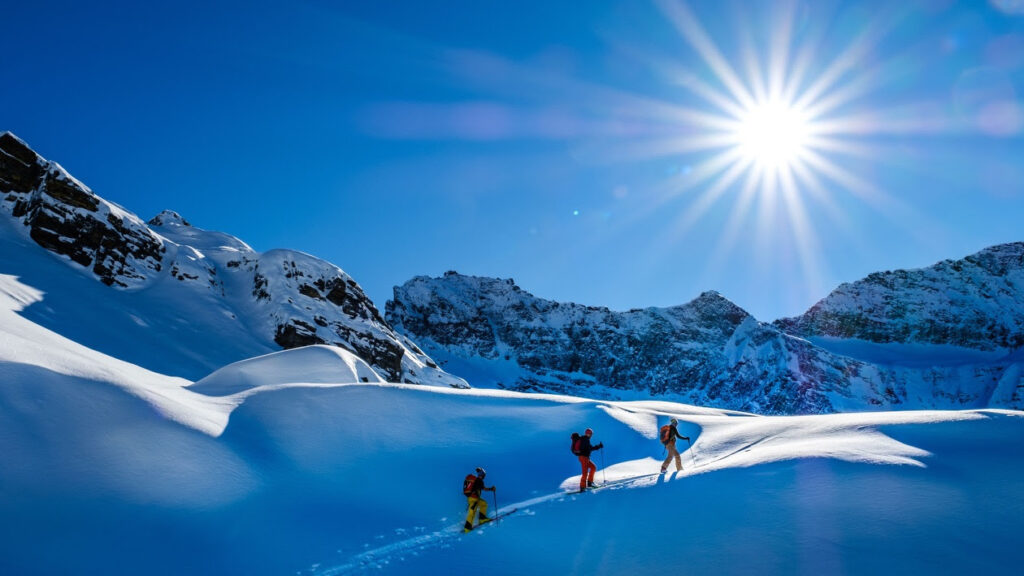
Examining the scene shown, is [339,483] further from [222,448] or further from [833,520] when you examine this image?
[833,520]

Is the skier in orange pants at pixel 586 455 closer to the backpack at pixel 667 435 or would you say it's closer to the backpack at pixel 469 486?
the backpack at pixel 667 435

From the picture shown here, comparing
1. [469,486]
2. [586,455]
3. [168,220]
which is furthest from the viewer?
[168,220]

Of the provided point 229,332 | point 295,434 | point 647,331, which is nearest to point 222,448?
point 295,434

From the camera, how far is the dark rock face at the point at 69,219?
46125mm

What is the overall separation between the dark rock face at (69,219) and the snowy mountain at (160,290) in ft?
0.32

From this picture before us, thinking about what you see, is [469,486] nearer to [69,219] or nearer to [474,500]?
[474,500]

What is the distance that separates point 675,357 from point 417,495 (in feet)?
548

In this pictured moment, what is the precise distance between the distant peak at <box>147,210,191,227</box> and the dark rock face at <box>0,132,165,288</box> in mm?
29391

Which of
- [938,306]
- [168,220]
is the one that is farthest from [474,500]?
[938,306]

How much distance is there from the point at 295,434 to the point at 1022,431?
16824 millimetres

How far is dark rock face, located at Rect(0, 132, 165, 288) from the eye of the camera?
46125mm

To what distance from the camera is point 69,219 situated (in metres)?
47.4

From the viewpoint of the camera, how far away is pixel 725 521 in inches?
339

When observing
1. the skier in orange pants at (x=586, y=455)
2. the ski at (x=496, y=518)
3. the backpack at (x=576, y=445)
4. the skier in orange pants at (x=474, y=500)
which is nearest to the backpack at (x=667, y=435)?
the skier in orange pants at (x=586, y=455)
